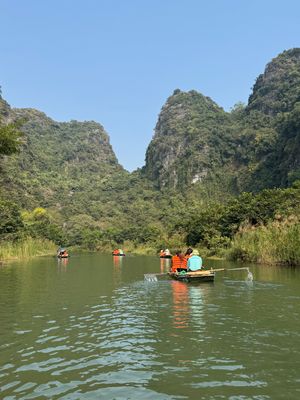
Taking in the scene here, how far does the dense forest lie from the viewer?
3950 cm

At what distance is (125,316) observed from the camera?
11.9 meters

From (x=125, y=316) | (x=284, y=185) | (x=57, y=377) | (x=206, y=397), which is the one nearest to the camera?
(x=206, y=397)

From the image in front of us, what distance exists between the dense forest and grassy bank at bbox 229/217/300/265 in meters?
0.09

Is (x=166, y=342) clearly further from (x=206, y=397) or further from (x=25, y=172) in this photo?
(x=25, y=172)

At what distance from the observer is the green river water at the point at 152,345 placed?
250 inches

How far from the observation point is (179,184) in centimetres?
12606

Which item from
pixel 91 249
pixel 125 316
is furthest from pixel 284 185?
pixel 125 316

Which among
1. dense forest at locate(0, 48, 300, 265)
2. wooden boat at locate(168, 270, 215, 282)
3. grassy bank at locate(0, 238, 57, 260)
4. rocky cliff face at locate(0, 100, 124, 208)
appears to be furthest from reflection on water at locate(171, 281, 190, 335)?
rocky cliff face at locate(0, 100, 124, 208)

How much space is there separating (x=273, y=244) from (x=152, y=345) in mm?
19747

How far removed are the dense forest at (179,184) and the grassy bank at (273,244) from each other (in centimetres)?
9

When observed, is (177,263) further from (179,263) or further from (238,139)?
(238,139)

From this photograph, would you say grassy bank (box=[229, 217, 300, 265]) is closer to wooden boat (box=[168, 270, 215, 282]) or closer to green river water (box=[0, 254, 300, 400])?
wooden boat (box=[168, 270, 215, 282])

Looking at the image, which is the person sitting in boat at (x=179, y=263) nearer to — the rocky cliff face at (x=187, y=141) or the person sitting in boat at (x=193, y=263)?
the person sitting in boat at (x=193, y=263)

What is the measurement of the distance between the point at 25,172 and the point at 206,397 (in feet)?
391
